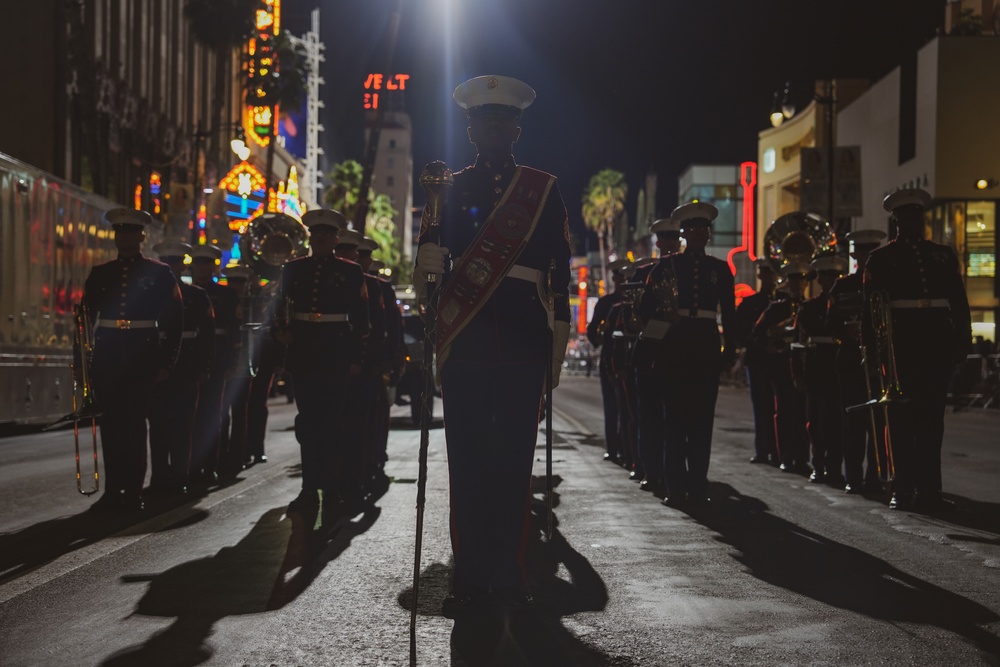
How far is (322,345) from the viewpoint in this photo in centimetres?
942

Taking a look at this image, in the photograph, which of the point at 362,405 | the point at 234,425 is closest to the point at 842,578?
the point at 362,405

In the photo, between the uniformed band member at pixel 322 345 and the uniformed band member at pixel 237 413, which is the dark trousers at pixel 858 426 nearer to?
the uniformed band member at pixel 322 345

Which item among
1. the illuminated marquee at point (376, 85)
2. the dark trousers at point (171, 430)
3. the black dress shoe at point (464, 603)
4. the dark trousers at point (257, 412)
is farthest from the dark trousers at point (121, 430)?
the illuminated marquee at point (376, 85)

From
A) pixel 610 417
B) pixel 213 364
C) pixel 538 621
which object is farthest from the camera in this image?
pixel 610 417

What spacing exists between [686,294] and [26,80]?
2857cm

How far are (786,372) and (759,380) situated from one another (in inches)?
29.9

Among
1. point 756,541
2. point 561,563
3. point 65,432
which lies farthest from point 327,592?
point 65,432

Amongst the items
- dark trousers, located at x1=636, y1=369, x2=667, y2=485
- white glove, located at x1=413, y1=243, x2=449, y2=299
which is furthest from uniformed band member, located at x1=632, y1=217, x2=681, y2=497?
white glove, located at x1=413, y1=243, x2=449, y2=299

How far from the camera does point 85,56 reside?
117 ft

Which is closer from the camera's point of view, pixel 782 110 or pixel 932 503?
pixel 932 503

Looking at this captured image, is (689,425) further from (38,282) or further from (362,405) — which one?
(38,282)

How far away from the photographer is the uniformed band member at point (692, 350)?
9.64 m

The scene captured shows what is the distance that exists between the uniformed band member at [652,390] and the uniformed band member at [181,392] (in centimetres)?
353

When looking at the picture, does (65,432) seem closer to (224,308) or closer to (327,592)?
(224,308)
